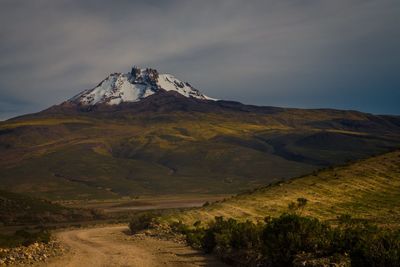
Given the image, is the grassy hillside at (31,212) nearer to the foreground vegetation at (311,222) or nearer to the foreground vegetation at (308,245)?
the foreground vegetation at (311,222)

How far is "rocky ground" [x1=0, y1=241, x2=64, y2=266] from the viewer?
3591cm

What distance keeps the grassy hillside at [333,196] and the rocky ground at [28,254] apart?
19090 mm

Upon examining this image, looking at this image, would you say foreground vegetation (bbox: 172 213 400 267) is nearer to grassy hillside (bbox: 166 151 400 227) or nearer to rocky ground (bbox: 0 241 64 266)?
rocky ground (bbox: 0 241 64 266)

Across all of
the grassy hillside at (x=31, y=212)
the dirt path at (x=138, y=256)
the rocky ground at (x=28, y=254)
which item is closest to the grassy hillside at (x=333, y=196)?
the dirt path at (x=138, y=256)

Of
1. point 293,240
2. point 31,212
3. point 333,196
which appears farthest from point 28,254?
point 31,212

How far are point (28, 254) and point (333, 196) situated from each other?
119ft

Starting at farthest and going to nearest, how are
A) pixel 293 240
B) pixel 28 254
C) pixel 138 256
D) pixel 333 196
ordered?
pixel 333 196, pixel 28 254, pixel 138 256, pixel 293 240

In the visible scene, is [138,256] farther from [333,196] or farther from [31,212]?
[31,212]

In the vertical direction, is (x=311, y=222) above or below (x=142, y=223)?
above

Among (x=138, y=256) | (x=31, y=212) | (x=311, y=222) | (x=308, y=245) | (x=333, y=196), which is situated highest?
(x=311, y=222)

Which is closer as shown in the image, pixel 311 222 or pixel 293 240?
pixel 293 240

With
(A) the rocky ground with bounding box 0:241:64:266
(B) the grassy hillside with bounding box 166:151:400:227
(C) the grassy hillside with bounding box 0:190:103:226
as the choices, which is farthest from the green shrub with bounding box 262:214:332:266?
(C) the grassy hillside with bounding box 0:190:103:226

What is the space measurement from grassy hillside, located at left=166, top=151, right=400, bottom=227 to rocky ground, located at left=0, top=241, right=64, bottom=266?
62.6ft

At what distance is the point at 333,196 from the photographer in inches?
2409
